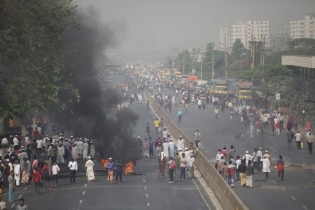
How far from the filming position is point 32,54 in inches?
1242

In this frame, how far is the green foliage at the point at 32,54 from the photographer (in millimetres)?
29078

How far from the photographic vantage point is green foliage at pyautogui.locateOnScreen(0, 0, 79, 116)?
29.1m

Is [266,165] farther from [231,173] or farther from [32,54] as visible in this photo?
[32,54]

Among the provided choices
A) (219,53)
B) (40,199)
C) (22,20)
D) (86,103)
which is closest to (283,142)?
(86,103)

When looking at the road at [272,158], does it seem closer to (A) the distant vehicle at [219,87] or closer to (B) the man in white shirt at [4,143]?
(B) the man in white shirt at [4,143]

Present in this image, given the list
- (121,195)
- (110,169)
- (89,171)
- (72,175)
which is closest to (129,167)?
(110,169)

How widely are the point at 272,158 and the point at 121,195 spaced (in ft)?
38.2

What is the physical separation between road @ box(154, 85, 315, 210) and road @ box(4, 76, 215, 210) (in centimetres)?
168

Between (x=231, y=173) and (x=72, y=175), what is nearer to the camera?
(x=231, y=173)

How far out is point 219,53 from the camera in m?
140

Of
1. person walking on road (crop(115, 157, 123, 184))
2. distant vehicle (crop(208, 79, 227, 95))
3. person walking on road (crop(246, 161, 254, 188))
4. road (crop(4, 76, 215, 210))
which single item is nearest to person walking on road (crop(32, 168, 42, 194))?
road (crop(4, 76, 215, 210))

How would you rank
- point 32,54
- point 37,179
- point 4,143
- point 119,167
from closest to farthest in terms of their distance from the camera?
point 37,179 → point 119,167 → point 32,54 → point 4,143

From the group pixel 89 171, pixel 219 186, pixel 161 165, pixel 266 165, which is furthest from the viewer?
pixel 161 165

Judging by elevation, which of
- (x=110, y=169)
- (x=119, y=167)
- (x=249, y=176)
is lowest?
(x=249, y=176)
